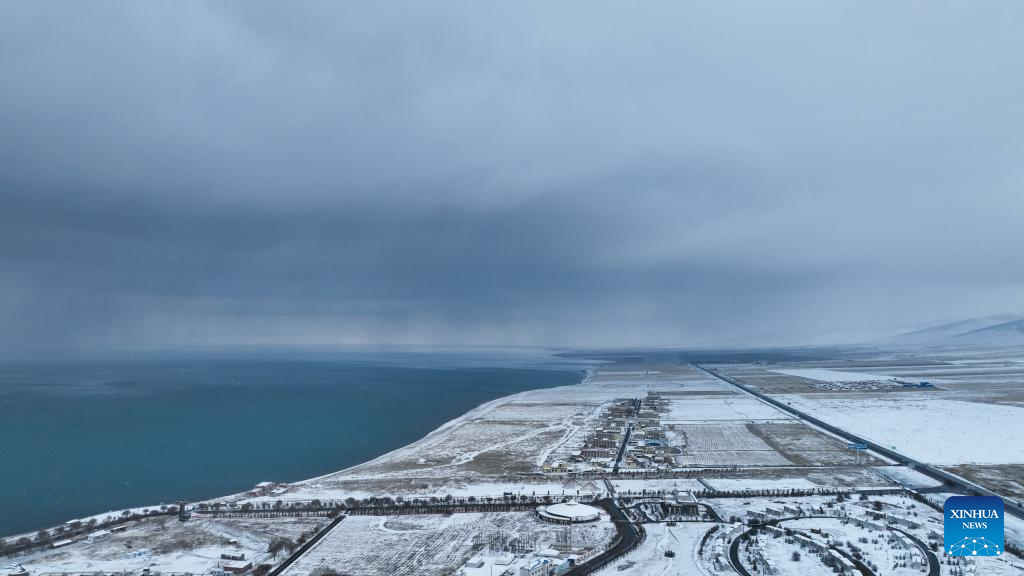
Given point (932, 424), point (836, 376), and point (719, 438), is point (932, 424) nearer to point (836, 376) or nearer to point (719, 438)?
point (719, 438)

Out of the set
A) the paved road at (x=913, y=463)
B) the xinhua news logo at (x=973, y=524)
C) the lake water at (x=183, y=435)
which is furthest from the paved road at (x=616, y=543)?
the lake water at (x=183, y=435)

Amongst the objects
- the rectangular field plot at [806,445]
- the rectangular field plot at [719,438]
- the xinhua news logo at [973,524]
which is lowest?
the rectangular field plot at [719,438]

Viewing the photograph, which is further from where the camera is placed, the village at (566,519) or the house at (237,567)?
the village at (566,519)

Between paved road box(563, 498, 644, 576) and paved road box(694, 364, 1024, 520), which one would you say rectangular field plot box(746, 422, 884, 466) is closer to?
paved road box(694, 364, 1024, 520)

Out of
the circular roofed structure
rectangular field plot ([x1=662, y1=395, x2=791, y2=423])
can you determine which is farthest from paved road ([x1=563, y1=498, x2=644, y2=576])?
rectangular field plot ([x1=662, y1=395, x2=791, y2=423])

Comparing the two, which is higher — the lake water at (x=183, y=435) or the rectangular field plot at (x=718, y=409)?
Answer: the rectangular field plot at (x=718, y=409)

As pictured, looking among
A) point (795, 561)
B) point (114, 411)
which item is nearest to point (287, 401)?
point (114, 411)

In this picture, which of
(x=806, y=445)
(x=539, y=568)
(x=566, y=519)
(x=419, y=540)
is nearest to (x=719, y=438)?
(x=806, y=445)

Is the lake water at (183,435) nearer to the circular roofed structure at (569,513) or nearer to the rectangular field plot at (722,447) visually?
the circular roofed structure at (569,513)

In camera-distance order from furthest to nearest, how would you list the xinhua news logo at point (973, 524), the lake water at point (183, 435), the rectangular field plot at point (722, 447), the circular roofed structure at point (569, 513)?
the rectangular field plot at point (722, 447)
the lake water at point (183, 435)
the circular roofed structure at point (569, 513)
the xinhua news logo at point (973, 524)
